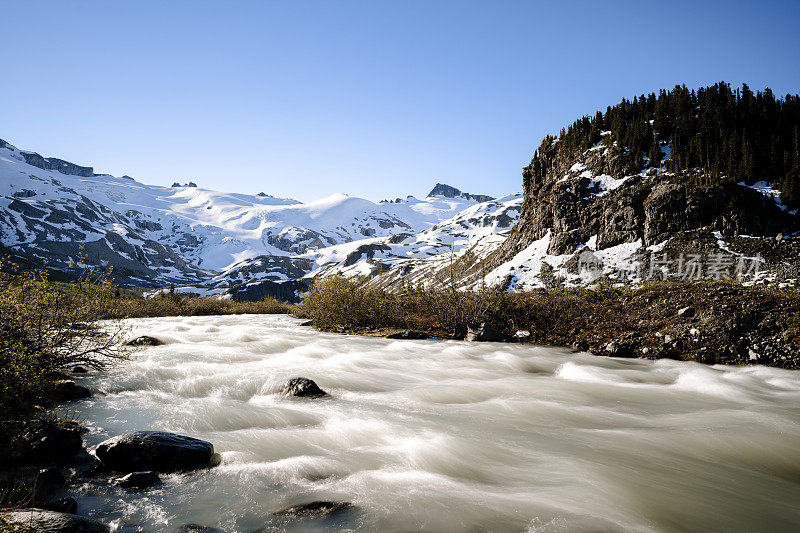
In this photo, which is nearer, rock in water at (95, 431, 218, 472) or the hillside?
rock in water at (95, 431, 218, 472)

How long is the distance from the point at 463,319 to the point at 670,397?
8.56 m

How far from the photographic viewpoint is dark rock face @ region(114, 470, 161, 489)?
14.4ft

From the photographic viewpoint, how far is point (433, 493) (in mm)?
4379

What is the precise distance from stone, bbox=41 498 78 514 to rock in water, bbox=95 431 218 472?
0.98 m

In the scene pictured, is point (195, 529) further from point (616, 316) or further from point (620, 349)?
point (616, 316)

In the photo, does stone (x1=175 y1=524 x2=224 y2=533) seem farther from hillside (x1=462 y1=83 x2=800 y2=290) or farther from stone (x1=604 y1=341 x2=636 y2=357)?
hillside (x1=462 y1=83 x2=800 y2=290)

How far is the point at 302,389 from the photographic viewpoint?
325 inches


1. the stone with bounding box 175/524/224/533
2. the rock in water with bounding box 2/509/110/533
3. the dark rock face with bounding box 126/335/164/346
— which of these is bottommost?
the dark rock face with bounding box 126/335/164/346

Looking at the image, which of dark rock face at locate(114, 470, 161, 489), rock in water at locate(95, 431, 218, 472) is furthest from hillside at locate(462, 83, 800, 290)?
dark rock face at locate(114, 470, 161, 489)

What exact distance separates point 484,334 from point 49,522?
12.9m

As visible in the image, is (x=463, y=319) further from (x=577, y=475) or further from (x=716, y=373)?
(x=577, y=475)

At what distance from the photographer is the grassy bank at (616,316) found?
33.0 ft

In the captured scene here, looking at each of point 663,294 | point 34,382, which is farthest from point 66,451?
point 663,294

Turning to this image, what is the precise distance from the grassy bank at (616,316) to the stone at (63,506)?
1244cm
